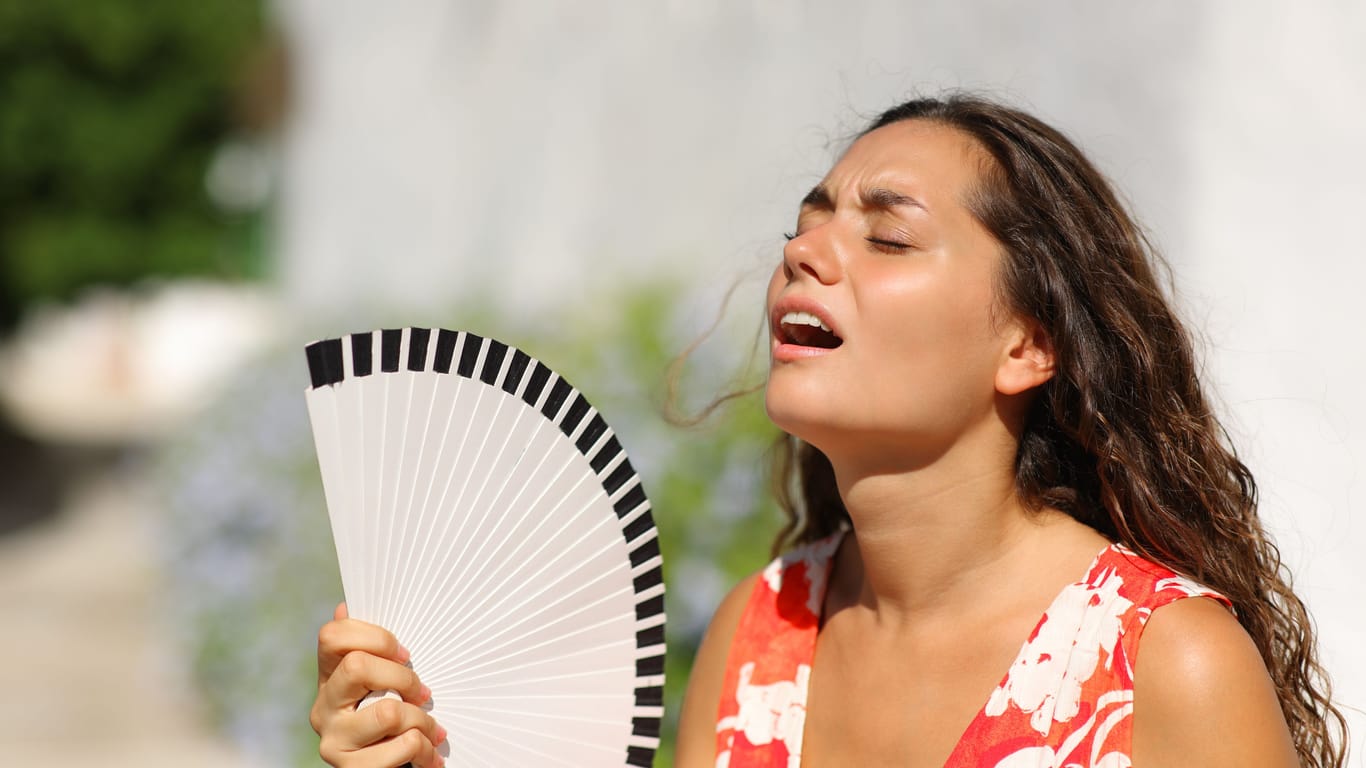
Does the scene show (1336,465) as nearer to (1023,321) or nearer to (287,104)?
(1023,321)

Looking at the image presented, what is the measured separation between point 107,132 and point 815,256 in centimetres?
1231

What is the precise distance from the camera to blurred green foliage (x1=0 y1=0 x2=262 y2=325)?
12.4 m

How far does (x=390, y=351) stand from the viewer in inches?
65.1

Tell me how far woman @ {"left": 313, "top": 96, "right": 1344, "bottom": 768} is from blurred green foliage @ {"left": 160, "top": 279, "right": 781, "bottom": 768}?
103 centimetres

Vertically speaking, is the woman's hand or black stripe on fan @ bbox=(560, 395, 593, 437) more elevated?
black stripe on fan @ bbox=(560, 395, 593, 437)

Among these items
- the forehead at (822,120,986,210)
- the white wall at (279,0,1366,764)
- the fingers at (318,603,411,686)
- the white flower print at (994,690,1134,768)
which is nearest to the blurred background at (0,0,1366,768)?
the white wall at (279,0,1366,764)

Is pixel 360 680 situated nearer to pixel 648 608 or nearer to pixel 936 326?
pixel 648 608

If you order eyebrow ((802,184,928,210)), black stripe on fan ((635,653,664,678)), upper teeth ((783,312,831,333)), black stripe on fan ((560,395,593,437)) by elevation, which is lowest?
black stripe on fan ((635,653,664,678))

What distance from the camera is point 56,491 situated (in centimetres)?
1268

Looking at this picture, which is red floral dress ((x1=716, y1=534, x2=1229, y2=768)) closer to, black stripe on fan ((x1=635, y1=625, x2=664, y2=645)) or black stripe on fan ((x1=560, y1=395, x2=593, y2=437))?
black stripe on fan ((x1=635, y1=625, x2=664, y2=645))

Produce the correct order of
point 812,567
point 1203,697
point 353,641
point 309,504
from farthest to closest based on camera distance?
point 309,504, point 812,567, point 353,641, point 1203,697

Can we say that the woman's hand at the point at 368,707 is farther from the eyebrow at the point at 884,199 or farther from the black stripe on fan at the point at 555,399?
the eyebrow at the point at 884,199

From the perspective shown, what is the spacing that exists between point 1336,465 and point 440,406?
1438 millimetres

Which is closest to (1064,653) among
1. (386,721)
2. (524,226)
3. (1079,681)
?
(1079,681)
